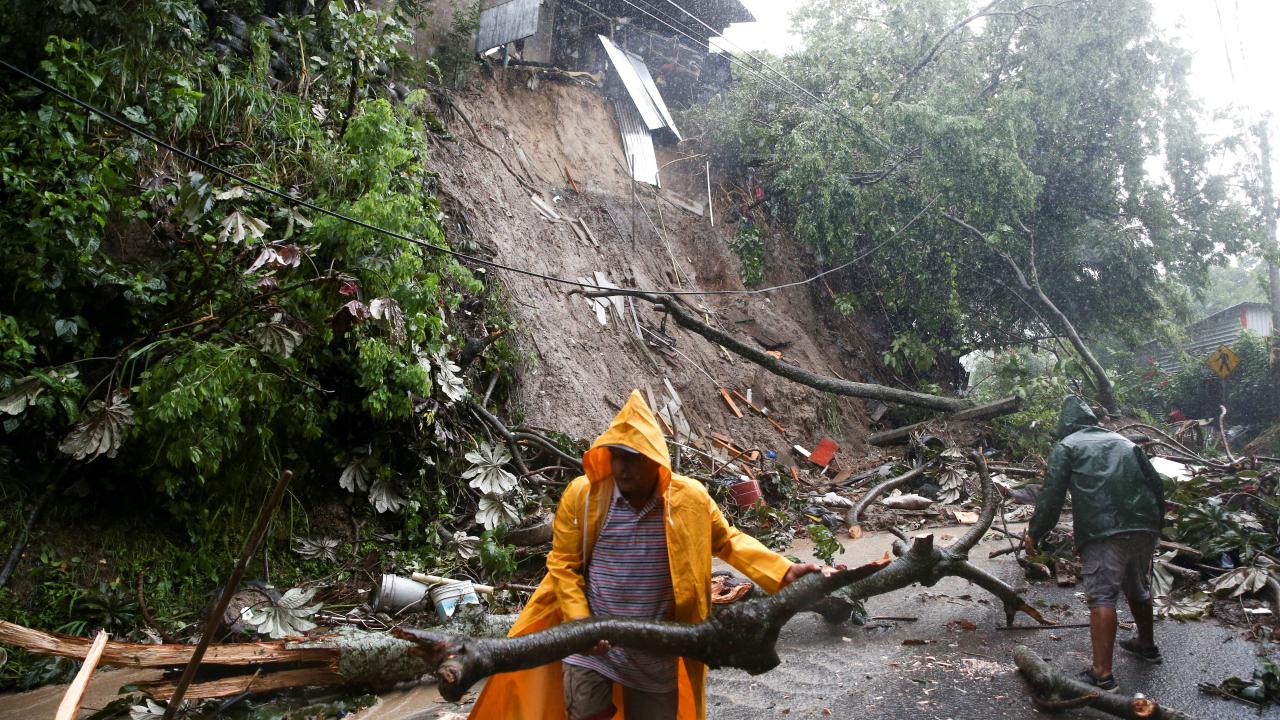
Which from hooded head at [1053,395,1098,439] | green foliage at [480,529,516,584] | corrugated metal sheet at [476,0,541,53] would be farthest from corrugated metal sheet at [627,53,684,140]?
hooded head at [1053,395,1098,439]

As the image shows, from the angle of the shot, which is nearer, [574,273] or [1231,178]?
Answer: [574,273]

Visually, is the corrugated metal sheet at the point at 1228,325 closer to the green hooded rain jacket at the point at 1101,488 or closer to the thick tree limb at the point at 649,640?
the green hooded rain jacket at the point at 1101,488

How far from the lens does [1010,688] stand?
14.5ft

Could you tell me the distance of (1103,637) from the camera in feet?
14.1

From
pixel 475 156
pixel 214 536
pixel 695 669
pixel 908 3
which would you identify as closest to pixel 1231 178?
pixel 908 3

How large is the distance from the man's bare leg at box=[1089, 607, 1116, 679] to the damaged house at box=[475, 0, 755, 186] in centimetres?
1094

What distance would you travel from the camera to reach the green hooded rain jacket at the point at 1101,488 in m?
4.41

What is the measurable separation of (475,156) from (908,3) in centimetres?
931

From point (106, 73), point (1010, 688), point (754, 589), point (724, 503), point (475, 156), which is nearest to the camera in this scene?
point (1010, 688)

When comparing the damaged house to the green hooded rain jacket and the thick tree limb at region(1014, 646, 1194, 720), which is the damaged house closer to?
the green hooded rain jacket

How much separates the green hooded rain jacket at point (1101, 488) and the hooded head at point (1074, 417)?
0.03 meters

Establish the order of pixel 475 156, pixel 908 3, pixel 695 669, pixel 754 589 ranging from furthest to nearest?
1. pixel 908 3
2. pixel 475 156
3. pixel 754 589
4. pixel 695 669

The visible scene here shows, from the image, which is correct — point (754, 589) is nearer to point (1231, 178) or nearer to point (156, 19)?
point (156, 19)

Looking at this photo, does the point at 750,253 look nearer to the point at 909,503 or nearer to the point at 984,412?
the point at 984,412
